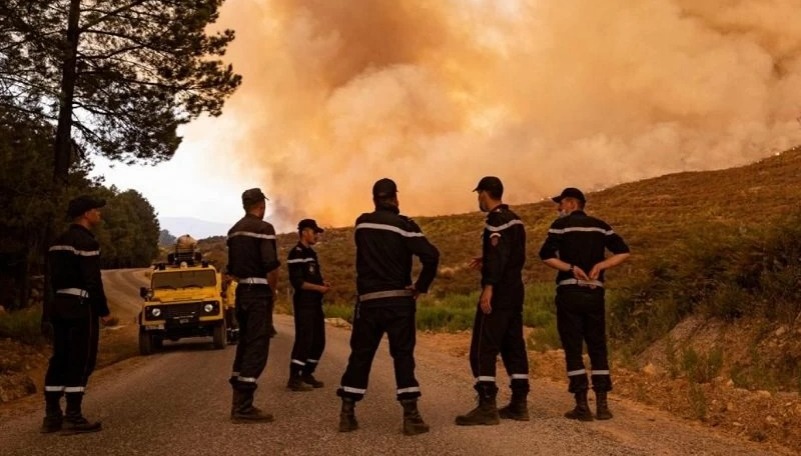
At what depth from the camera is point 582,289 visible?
6.61 m

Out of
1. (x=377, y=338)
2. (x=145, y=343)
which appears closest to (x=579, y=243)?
(x=377, y=338)

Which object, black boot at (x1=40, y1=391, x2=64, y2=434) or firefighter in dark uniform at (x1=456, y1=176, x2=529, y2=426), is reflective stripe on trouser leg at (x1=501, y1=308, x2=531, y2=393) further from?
black boot at (x1=40, y1=391, x2=64, y2=434)

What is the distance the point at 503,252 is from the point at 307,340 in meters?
3.54

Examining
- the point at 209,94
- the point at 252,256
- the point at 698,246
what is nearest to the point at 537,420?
the point at 252,256

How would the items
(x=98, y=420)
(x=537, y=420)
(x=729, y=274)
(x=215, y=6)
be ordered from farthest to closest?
(x=215, y=6) → (x=729, y=274) → (x=98, y=420) → (x=537, y=420)

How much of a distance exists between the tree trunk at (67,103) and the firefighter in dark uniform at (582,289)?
12065mm

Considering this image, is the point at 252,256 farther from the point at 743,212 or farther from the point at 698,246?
the point at 743,212

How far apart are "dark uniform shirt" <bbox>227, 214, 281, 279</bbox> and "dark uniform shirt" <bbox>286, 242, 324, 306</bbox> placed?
2175 mm

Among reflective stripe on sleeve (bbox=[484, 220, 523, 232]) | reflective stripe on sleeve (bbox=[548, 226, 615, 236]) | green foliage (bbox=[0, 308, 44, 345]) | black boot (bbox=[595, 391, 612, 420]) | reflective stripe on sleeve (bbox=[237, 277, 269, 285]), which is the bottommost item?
black boot (bbox=[595, 391, 612, 420])

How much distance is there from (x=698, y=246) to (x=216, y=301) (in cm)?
994

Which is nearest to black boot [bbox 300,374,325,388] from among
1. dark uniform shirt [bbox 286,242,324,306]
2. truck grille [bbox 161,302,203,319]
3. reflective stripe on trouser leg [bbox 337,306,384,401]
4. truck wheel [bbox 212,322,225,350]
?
dark uniform shirt [bbox 286,242,324,306]

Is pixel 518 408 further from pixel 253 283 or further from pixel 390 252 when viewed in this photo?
pixel 253 283

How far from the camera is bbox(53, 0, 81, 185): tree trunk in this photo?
15211 millimetres

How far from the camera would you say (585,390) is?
21.6ft
